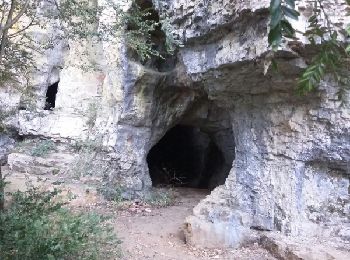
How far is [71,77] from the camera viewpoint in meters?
11.7

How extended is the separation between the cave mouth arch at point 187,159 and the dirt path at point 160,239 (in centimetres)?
511

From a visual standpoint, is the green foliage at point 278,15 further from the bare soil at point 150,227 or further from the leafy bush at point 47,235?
the bare soil at point 150,227

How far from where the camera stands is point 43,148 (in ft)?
34.1

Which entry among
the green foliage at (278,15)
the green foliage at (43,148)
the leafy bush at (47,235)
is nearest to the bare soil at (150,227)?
the leafy bush at (47,235)

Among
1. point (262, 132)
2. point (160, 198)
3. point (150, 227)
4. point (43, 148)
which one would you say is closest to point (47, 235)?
point (150, 227)

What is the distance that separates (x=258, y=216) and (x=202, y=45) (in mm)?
2675

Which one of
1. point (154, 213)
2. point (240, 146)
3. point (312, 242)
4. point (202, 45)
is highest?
point (202, 45)

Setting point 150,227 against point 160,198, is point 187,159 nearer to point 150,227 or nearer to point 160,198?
point 160,198

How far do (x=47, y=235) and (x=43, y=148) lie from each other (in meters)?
6.68

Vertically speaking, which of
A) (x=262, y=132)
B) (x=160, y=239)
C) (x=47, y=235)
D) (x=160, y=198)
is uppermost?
(x=262, y=132)

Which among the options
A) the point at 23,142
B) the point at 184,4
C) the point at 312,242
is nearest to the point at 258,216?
the point at 312,242

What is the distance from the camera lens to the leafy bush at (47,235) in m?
3.85

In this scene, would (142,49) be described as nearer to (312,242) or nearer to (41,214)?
(41,214)

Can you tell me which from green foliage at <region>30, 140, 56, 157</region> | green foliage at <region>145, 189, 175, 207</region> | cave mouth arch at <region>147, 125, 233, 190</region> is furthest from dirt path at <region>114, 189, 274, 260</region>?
cave mouth arch at <region>147, 125, 233, 190</region>
